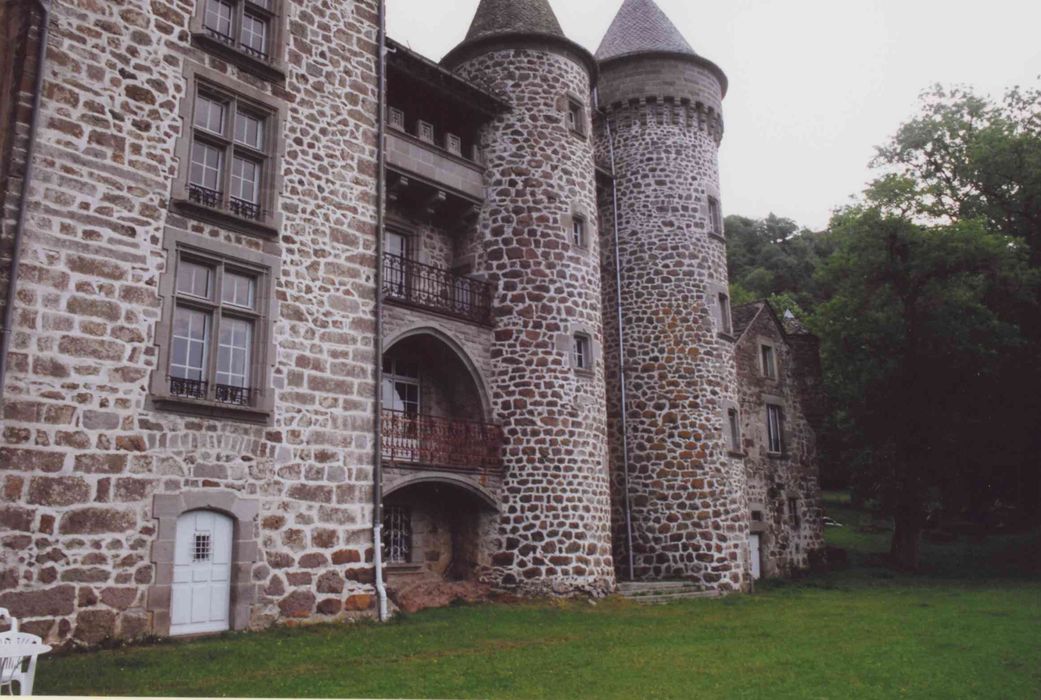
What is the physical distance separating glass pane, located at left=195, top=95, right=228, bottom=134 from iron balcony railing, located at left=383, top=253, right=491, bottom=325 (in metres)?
4.66

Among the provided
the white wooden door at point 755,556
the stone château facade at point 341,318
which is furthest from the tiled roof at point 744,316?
the white wooden door at point 755,556

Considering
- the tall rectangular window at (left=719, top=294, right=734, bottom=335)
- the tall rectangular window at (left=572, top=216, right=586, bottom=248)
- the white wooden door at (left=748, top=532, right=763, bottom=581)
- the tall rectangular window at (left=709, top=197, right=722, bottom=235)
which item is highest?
the tall rectangular window at (left=709, top=197, right=722, bottom=235)

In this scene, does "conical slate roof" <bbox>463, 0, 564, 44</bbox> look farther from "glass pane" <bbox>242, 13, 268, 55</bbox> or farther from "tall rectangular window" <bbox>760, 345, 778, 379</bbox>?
"tall rectangular window" <bbox>760, 345, 778, 379</bbox>

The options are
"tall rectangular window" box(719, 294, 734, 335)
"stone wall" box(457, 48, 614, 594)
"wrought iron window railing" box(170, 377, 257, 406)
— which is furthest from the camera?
"tall rectangular window" box(719, 294, 734, 335)

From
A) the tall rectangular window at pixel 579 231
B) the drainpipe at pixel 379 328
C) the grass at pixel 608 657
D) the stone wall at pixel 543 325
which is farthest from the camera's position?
the tall rectangular window at pixel 579 231

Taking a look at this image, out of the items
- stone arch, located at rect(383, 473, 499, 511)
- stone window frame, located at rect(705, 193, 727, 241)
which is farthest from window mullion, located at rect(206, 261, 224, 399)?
stone window frame, located at rect(705, 193, 727, 241)

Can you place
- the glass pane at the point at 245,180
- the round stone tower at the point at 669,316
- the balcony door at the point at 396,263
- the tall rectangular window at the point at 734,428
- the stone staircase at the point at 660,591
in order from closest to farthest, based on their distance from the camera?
the glass pane at the point at 245,180
the balcony door at the point at 396,263
the stone staircase at the point at 660,591
the round stone tower at the point at 669,316
the tall rectangular window at the point at 734,428

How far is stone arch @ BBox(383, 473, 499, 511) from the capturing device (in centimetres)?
1533

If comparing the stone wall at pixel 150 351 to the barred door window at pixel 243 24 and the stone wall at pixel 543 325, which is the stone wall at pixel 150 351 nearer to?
the barred door window at pixel 243 24

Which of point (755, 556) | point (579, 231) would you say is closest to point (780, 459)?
point (755, 556)

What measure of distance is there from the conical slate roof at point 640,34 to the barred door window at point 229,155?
44.4ft

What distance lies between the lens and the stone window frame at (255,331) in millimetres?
11227

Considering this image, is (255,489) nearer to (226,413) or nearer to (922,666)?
(226,413)

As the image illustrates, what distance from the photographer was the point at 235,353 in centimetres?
1230
